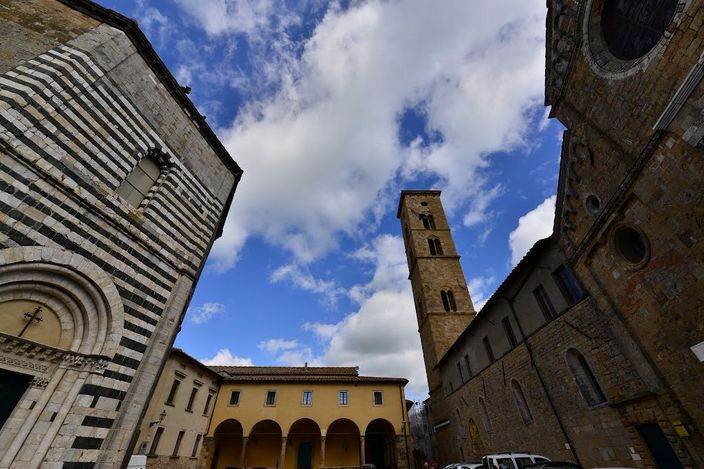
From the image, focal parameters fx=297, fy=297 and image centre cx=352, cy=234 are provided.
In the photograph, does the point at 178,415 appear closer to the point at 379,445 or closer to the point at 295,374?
the point at 295,374

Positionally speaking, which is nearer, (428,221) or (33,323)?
(33,323)

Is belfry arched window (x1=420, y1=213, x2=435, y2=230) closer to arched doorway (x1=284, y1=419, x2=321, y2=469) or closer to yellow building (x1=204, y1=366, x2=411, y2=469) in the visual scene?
yellow building (x1=204, y1=366, x2=411, y2=469)

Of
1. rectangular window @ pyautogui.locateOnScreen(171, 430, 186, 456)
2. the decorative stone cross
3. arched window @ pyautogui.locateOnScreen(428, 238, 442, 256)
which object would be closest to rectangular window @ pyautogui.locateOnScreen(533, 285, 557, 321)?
the decorative stone cross

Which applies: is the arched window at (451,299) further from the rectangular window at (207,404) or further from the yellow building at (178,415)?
the rectangular window at (207,404)

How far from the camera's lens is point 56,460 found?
178 inches

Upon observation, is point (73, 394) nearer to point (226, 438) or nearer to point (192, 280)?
point (192, 280)

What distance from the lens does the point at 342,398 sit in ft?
72.4

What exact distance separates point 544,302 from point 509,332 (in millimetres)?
3048

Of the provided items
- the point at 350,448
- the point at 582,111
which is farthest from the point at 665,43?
the point at 350,448

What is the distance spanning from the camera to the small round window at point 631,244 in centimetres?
680

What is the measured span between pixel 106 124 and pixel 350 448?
25.4m

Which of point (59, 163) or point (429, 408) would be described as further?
point (429, 408)

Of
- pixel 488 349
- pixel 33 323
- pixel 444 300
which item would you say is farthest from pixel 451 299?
pixel 33 323

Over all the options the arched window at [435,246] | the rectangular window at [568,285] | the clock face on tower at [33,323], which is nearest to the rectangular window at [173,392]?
the clock face on tower at [33,323]
